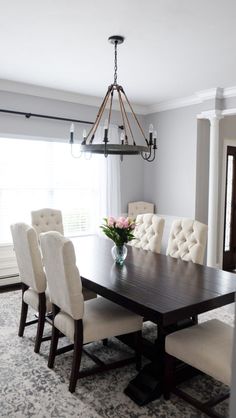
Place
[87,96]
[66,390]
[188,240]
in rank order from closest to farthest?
[66,390] → [188,240] → [87,96]

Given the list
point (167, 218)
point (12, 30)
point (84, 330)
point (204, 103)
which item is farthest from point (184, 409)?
point (204, 103)

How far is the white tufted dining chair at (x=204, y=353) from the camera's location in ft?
6.25

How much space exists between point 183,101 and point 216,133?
71 centimetres

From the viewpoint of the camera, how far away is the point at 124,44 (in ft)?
9.93

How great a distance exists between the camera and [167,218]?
5.42 meters

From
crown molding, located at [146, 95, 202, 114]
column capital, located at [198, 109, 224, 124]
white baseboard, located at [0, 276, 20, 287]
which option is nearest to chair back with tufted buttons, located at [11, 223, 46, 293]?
white baseboard, located at [0, 276, 20, 287]

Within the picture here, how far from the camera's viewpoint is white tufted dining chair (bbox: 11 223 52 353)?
2758 mm

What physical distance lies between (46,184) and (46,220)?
96 centimetres

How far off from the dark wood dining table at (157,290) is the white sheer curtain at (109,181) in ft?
7.23

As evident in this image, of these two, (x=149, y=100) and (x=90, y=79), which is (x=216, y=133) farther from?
(x=90, y=79)

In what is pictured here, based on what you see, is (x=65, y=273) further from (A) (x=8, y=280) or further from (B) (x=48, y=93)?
(B) (x=48, y=93)

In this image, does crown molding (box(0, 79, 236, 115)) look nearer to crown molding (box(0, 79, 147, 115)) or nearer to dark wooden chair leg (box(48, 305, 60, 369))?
crown molding (box(0, 79, 147, 115))

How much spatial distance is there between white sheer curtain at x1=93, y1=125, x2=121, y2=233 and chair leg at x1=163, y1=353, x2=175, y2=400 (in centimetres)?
323

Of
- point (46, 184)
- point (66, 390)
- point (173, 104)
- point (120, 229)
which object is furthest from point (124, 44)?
point (66, 390)
